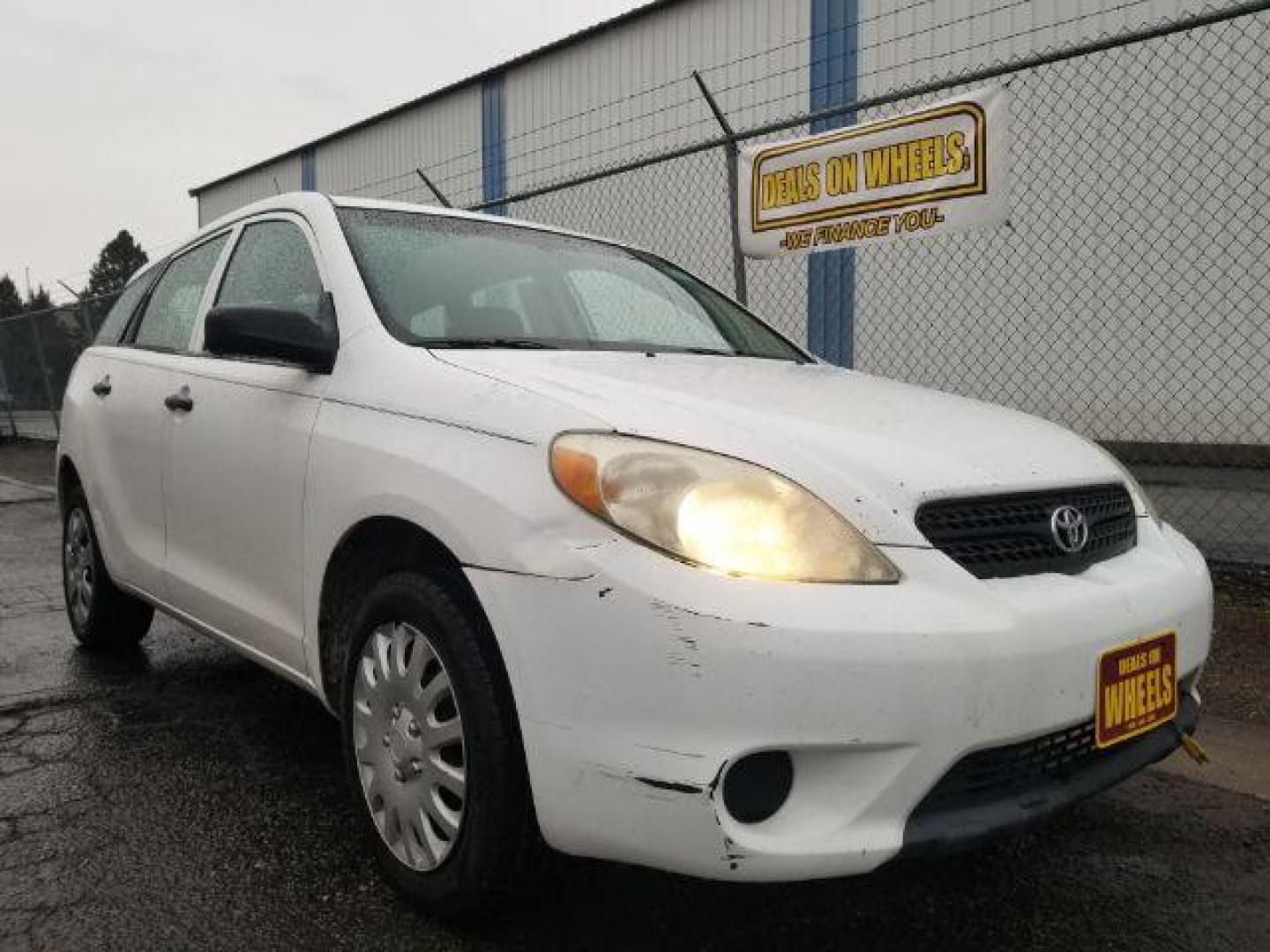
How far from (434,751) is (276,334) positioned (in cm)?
104

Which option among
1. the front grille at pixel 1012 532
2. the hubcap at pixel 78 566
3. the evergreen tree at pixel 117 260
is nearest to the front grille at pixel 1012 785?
the front grille at pixel 1012 532

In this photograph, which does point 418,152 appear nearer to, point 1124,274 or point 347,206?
point 1124,274

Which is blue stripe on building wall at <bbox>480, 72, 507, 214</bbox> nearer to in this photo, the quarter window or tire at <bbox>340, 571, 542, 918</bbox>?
the quarter window

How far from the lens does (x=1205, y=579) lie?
89.0 inches

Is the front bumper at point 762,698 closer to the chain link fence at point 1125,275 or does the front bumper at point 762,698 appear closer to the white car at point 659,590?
the white car at point 659,590

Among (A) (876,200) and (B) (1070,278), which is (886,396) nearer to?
(A) (876,200)

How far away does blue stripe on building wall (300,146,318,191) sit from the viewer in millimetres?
17812

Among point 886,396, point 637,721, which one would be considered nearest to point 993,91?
point 886,396

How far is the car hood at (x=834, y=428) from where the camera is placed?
178 cm

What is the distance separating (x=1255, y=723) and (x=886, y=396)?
5.86 ft

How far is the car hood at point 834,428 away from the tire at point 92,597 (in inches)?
92.5

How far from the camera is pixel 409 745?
203 cm

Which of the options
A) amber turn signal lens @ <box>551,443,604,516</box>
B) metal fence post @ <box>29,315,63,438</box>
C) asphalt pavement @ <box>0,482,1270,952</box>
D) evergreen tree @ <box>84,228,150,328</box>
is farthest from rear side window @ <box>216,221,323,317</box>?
evergreen tree @ <box>84,228,150,328</box>

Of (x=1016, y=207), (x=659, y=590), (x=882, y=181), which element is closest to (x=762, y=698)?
(x=659, y=590)
